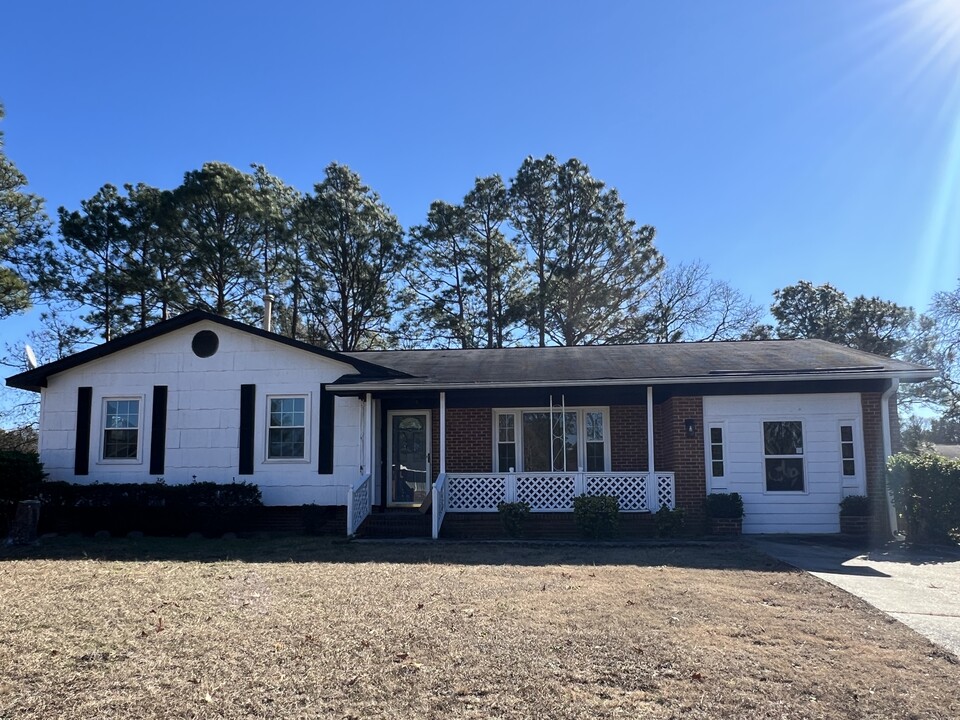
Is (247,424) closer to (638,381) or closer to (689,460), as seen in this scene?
(638,381)

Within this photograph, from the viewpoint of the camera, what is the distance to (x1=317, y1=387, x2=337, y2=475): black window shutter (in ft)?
47.0

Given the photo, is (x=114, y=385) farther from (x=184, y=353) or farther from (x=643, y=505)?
(x=643, y=505)

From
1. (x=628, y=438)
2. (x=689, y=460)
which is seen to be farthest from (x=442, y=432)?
(x=689, y=460)

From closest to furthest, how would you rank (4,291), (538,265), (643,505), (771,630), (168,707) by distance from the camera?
(168,707) → (771,630) → (643,505) → (4,291) → (538,265)

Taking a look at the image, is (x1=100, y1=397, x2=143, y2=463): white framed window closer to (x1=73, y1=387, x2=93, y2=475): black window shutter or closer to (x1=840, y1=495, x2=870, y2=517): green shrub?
(x1=73, y1=387, x2=93, y2=475): black window shutter

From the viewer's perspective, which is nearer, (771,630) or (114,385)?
(771,630)

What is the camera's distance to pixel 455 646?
5.61 metres

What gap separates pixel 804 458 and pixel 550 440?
4.92 meters

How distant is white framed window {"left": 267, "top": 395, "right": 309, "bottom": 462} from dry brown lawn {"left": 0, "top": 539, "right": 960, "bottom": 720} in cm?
535

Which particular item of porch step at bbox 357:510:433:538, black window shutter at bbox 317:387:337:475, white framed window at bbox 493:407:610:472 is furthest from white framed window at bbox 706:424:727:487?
black window shutter at bbox 317:387:337:475

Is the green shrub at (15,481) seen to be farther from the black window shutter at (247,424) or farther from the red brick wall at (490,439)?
the red brick wall at (490,439)

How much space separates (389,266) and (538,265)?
6.80m

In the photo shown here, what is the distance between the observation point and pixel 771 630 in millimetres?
6152

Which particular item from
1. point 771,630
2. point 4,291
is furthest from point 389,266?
point 771,630
